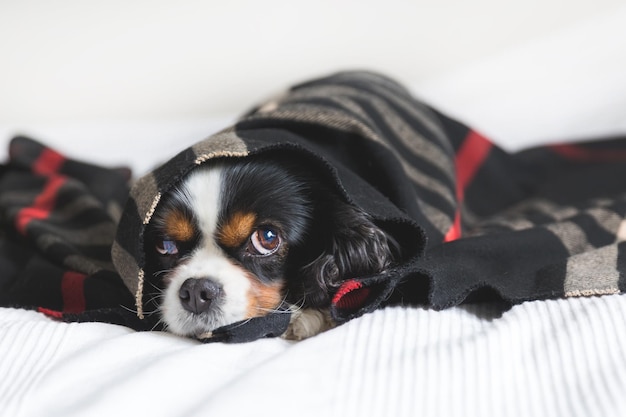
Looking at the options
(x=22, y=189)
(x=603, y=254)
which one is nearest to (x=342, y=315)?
(x=603, y=254)

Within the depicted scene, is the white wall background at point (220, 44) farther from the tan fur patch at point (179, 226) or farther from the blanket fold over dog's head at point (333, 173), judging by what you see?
the tan fur patch at point (179, 226)

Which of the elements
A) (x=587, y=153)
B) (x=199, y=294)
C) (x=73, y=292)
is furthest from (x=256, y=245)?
(x=587, y=153)

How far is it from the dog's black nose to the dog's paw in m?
0.14

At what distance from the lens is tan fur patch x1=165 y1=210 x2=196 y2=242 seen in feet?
4.14

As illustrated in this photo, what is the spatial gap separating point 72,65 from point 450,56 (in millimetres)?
1303

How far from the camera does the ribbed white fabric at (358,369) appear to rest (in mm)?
869

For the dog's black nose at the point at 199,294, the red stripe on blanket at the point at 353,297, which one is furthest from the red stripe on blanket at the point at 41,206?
the red stripe on blanket at the point at 353,297

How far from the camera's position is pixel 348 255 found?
1.28 metres

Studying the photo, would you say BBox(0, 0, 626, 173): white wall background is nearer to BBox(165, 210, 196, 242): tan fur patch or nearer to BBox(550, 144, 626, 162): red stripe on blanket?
BBox(550, 144, 626, 162): red stripe on blanket

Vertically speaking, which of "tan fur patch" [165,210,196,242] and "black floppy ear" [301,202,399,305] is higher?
"tan fur patch" [165,210,196,242]

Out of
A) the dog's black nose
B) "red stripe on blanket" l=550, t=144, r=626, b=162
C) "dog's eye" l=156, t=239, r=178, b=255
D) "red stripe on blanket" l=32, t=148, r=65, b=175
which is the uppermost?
"red stripe on blanket" l=32, t=148, r=65, b=175

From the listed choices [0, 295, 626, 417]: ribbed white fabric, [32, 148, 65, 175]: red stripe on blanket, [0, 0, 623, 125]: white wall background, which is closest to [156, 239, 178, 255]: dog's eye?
[0, 295, 626, 417]: ribbed white fabric

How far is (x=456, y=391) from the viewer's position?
35.2 inches

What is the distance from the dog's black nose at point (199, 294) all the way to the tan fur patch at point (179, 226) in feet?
0.33
